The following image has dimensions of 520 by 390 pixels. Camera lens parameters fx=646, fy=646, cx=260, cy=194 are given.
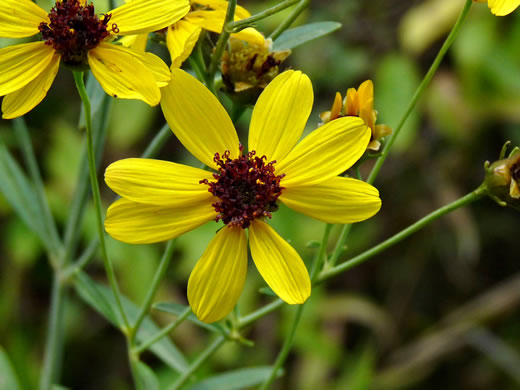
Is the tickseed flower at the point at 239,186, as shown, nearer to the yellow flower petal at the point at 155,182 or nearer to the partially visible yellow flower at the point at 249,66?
the yellow flower petal at the point at 155,182

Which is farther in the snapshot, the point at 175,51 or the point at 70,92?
the point at 70,92

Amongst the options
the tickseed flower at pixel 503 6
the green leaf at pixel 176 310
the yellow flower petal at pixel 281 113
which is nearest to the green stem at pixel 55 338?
the green leaf at pixel 176 310

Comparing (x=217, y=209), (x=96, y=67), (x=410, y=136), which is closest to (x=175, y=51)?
(x=96, y=67)

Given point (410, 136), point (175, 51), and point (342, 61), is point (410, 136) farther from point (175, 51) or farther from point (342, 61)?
point (175, 51)

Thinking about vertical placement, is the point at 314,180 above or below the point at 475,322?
above

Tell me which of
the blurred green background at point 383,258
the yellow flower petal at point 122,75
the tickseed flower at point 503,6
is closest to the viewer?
the yellow flower petal at point 122,75

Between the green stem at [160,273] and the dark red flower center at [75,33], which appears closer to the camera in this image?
the dark red flower center at [75,33]

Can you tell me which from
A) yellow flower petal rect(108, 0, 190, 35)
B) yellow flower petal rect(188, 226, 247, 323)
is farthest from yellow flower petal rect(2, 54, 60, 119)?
yellow flower petal rect(188, 226, 247, 323)

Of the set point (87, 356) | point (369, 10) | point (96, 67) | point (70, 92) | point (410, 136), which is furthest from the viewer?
point (369, 10)
